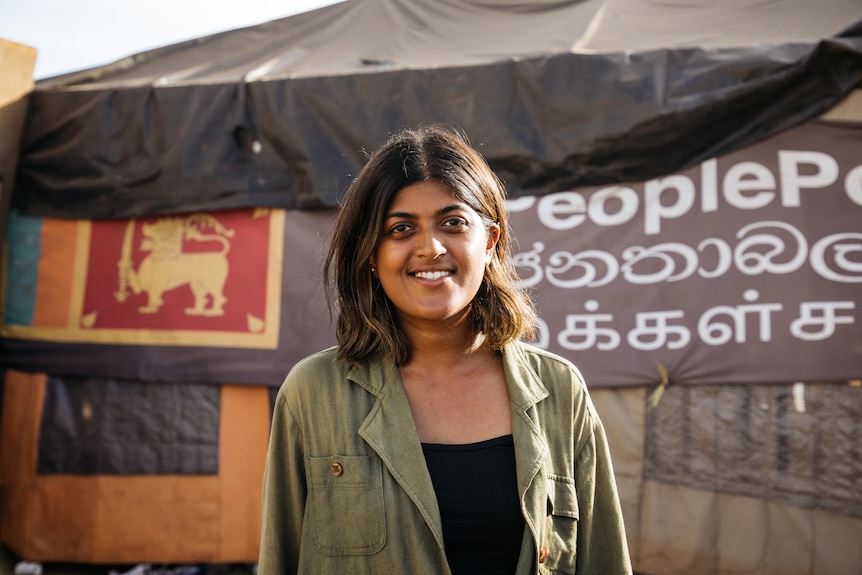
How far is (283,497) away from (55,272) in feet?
11.3

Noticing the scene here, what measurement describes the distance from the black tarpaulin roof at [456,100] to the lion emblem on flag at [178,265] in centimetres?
12

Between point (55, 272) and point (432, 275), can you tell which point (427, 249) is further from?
point (55, 272)

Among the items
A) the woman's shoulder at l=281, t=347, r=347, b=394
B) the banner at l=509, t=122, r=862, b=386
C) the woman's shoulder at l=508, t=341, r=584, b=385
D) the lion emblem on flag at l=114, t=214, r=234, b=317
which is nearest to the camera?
the woman's shoulder at l=281, t=347, r=347, b=394

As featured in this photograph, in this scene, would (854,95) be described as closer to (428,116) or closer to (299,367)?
(428,116)

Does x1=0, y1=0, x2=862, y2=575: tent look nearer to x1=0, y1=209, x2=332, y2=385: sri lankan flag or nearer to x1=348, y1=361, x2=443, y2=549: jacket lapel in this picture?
x1=0, y1=209, x2=332, y2=385: sri lankan flag

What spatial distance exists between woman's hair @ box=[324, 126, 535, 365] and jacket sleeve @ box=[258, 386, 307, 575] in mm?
210

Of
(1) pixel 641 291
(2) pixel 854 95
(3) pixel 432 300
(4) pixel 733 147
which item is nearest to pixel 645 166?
(4) pixel 733 147

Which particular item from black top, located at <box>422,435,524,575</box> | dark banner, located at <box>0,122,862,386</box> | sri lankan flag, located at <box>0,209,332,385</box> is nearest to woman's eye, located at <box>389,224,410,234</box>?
black top, located at <box>422,435,524,575</box>

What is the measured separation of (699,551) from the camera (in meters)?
3.36

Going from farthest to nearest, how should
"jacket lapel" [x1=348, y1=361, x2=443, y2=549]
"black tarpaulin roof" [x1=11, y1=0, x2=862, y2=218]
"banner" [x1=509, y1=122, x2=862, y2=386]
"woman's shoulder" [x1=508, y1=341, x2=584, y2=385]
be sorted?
"black tarpaulin roof" [x1=11, y1=0, x2=862, y2=218] < "banner" [x1=509, y1=122, x2=862, y2=386] < "woman's shoulder" [x1=508, y1=341, x2=584, y2=385] < "jacket lapel" [x1=348, y1=361, x2=443, y2=549]

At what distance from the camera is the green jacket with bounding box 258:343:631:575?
144cm

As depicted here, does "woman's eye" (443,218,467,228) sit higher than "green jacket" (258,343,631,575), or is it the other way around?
"woman's eye" (443,218,467,228)

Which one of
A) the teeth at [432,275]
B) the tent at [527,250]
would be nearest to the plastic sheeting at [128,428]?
the tent at [527,250]

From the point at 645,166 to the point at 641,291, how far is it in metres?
0.65
